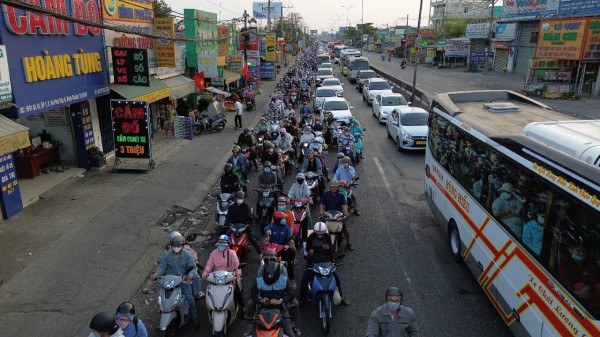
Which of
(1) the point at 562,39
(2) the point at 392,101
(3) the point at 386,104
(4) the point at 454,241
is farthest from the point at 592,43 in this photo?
(4) the point at 454,241

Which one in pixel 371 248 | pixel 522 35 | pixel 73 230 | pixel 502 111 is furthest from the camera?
pixel 522 35

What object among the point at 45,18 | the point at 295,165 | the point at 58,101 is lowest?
the point at 295,165

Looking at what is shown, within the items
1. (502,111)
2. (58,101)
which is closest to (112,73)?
(58,101)

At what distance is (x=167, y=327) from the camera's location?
673cm

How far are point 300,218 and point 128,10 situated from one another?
40.5 ft

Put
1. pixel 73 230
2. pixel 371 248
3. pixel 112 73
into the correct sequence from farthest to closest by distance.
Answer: pixel 112 73, pixel 73 230, pixel 371 248

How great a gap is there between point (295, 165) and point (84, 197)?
24.1 ft

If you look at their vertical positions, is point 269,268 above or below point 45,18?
below

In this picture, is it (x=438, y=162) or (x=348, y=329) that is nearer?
(x=348, y=329)

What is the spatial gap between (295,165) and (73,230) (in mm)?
8364

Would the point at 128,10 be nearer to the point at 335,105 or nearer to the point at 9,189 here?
the point at 9,189

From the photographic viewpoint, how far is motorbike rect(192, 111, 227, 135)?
2247 centimetres

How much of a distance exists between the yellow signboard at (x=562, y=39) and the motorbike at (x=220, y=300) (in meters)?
36.9

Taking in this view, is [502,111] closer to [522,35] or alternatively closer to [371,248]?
[371,248]
